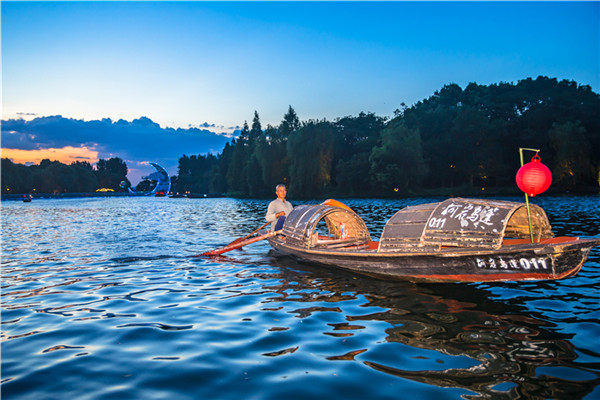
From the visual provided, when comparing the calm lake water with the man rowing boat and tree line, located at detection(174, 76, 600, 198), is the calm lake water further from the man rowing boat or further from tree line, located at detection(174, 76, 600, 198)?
tree line, located at detection(174, 76, 600, 198)

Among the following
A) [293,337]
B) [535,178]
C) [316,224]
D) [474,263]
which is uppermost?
[535,178]

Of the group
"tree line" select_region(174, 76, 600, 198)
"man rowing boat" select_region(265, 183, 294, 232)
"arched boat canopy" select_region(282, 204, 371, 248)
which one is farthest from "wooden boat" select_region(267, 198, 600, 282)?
"tree line" select_region(174, 76, 600, 198)

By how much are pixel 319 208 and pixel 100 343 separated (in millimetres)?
7145

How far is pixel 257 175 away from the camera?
97250 mm

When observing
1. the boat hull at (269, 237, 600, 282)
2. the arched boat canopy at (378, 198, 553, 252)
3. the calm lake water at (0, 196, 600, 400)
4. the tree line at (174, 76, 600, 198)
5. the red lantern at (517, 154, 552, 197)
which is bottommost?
the calm lake water at (0, 196, 600, 400)

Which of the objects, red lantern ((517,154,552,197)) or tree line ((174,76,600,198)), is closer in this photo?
red lantern ((517,154,552,197))

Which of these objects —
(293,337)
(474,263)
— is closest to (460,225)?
(474,263)

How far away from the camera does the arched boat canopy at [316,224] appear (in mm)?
12258

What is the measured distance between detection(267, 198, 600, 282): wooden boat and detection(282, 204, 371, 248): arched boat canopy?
2.32 feet

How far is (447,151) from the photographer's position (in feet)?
273

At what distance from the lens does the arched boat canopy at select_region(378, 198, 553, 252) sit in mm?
8281

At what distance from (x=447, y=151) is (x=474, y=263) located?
261 ft

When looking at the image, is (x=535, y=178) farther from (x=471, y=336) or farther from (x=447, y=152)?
(x=447, y=152)

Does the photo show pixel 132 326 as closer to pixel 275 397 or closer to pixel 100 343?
pixel 100 343
